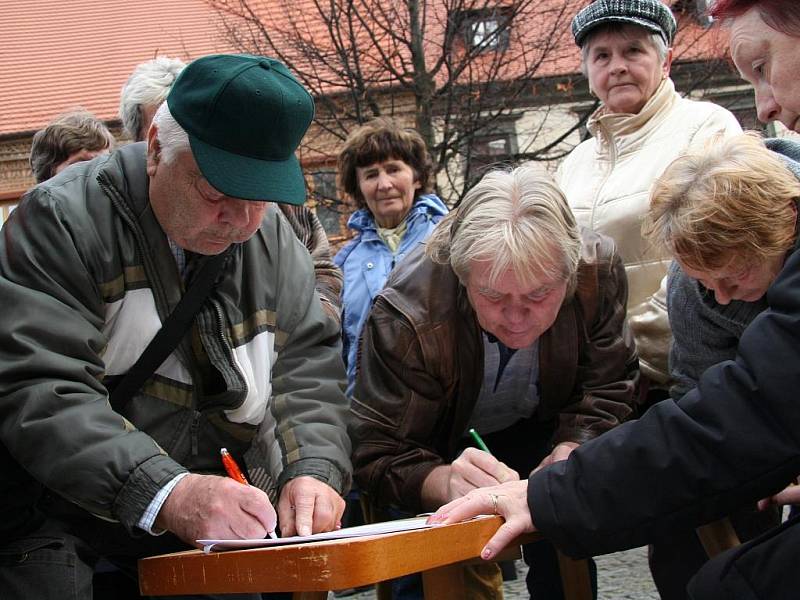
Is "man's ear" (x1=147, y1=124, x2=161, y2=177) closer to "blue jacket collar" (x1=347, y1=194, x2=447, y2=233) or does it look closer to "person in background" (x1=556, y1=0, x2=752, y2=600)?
"person in background" (x1=556, y1=0, x2=752, y2=600)

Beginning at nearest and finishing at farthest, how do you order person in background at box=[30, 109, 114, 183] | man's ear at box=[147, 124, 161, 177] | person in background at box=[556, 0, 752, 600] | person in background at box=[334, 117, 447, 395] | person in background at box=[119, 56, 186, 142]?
1. man's ear at box=[147, 124, 161, 177]
2. person in background at box=[556, 0, 752, 600]
3. person in background at box=[119, 56, 186, 142]
4. person in background at box=[30, 109, 114, 183]
5. person in background at box=[334, 117, 447, 395]

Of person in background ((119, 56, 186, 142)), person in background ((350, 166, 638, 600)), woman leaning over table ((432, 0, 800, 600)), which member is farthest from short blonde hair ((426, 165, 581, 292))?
person in background ((119, 56, 186, 142))

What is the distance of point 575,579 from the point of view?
2.92 metres

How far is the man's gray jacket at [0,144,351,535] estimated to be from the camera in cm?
215

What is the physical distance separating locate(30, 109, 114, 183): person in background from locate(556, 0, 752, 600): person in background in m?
1.92

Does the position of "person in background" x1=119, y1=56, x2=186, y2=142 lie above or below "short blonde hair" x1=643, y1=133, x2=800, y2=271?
below

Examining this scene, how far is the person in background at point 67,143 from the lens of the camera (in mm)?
4340

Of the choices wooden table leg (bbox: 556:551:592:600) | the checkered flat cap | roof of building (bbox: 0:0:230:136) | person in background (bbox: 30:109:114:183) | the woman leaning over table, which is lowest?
roof of building (bbox: 0:0:230:136)

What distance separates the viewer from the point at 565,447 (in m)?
2.98

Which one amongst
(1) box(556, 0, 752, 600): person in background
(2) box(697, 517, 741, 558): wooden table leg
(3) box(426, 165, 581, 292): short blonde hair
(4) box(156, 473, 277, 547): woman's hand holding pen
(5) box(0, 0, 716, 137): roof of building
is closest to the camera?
(4) box(156, 473, 277, 547): woman's hand holding pen

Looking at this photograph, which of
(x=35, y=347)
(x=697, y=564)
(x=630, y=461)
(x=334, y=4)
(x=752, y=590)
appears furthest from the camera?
(x=334, y=4)

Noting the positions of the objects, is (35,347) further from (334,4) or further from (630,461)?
(334,4)

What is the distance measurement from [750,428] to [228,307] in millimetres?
1243

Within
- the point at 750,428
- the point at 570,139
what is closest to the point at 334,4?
the point at 570,139
